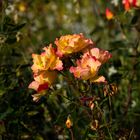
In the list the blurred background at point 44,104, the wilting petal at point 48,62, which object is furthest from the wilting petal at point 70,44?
the blurred background at point 44,104

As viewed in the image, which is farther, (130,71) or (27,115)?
(130,71)

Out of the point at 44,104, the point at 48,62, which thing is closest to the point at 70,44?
the point at 48,62

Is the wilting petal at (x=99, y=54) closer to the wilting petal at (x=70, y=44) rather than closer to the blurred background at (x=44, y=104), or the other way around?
the wilting petal at (x=70, y=44)

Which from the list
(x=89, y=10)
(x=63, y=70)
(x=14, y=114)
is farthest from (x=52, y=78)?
(x=89, y=10)

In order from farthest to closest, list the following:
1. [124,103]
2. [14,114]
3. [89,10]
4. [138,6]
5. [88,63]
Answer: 1. [89,10]
2. [124,103]
3. [138,6]
4. [14,114]
5. [88,63]

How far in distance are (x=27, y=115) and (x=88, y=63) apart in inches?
30.5

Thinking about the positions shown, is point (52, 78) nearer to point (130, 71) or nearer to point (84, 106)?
point (84, 106)

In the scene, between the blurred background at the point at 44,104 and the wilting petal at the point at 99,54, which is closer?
the wilting petal at the point at 99,54

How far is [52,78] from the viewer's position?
7.34 feet

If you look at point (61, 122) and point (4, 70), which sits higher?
point (4, 70)

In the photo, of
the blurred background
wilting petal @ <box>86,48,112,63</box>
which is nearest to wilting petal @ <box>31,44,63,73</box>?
wilting petal @ <box>86,48,112,63</box>

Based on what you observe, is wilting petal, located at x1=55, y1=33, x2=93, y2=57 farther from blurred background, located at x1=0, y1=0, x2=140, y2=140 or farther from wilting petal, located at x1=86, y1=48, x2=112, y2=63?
blurred background, located at x1=0, y1=0, x2=140, y2=140

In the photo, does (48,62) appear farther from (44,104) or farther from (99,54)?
(44,104)

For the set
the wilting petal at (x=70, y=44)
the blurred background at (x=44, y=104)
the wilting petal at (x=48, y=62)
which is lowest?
the blurred background at (x=44, y=104)
